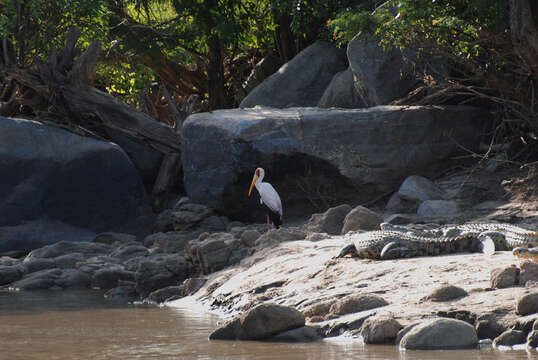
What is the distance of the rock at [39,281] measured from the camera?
9.52 metres

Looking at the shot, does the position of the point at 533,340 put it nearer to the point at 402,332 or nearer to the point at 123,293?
the point at 402,332

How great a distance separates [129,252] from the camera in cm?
1058

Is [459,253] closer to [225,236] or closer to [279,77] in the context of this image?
[225,236]

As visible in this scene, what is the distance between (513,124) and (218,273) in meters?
5.63

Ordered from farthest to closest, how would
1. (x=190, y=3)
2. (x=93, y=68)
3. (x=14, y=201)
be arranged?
(x=190, y=3), (x=93, y=68), (x=14, y=201)

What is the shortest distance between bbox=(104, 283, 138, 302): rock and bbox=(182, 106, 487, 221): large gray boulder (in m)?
3.55

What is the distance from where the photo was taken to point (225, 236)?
9633 mm

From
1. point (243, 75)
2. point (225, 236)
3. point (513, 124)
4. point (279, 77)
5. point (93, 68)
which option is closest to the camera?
point (225, 236)

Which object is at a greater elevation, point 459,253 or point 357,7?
point 357,7

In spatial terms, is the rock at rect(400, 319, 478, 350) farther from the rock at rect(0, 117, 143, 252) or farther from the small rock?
the rock at rect(0, 117, 143, 252)

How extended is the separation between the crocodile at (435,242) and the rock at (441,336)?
1.86m

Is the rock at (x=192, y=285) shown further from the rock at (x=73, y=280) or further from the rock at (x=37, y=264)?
the rock at (x=37, y=264)

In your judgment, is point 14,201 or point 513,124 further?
point 14,201

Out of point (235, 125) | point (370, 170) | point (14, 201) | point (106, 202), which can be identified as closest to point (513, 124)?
point (370, 170)
